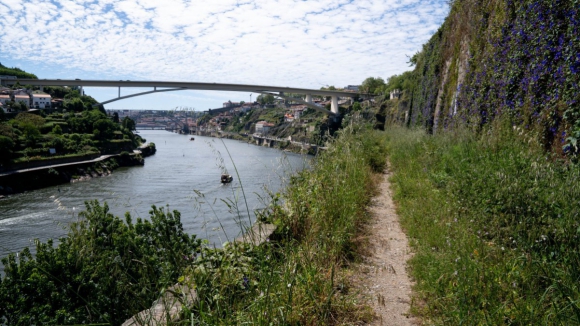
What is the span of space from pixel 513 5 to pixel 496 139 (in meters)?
3.48

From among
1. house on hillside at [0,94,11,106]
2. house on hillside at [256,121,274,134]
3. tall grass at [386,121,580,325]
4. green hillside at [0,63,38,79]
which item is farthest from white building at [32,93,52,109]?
tall grass at [386,121,580,325]

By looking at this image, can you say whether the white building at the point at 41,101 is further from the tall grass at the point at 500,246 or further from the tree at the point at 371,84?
the tall grass at the point at 500,246

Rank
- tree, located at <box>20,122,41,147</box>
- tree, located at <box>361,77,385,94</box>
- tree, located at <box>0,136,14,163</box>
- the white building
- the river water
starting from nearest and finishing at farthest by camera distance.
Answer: the river water → tree, located at <box>0,136,14,163</box> → tree, located at <box>20,122,41,147</box> → the white building → tree, located at <box>361,77,385,94</box>

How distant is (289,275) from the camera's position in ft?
7.39

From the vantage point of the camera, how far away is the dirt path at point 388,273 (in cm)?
244

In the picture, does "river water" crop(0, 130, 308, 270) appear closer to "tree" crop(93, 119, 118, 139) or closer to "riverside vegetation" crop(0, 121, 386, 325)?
"riverside vegetation" crop(0, 121, 386, 325)

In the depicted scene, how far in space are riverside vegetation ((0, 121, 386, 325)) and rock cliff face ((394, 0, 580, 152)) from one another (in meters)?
2.80

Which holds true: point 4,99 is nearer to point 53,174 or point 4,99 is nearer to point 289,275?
point 53,174

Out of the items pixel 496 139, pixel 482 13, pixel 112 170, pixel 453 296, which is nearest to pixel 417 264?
pixel 453 296

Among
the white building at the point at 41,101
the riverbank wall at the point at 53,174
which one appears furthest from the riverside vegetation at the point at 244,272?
the white building at the point at 41,101

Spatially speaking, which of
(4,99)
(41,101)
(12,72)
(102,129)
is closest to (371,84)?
(102,129)

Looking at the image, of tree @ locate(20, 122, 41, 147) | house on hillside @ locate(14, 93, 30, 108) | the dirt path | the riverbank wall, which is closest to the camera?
the dirt path

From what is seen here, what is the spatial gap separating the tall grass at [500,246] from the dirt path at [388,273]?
12 cm

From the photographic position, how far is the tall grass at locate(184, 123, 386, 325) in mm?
1993
